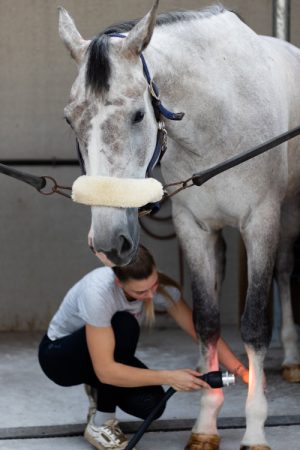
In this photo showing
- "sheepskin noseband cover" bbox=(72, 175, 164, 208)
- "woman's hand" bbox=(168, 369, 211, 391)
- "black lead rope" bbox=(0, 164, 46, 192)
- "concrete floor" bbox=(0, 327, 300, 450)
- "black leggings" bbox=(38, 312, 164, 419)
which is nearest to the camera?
"sheepskin noseband cover" bbox=(72, 175, 164, 208)

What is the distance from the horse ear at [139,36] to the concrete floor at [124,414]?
5.15ft

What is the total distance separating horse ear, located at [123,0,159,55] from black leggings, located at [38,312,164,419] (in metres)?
1.07

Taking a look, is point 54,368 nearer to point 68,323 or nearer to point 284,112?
point 68,323

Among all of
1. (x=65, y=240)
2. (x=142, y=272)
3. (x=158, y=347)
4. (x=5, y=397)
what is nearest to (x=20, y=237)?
(x=65, y=240)

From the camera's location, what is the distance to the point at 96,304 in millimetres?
3908

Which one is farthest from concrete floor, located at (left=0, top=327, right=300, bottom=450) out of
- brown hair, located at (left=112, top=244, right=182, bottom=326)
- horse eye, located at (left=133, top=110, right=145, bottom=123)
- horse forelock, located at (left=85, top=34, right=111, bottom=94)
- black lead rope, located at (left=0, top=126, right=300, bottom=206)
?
horse forelock, located at (left=85, top=34, right=111, bottom=94)

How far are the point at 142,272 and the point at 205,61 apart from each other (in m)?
0.78

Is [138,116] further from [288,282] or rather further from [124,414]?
[288,282]

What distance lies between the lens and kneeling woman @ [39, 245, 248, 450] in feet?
12.7

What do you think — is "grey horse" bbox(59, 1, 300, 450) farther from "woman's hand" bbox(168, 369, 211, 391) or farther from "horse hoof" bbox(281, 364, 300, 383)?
"horse hoof" bbox(281, 364, 300, 383)

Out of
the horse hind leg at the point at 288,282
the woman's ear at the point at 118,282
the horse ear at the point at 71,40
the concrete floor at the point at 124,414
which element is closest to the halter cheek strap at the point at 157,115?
the horse ear at the point at 71,40

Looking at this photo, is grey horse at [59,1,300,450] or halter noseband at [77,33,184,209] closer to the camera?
grey horse at [59,1,300,450]

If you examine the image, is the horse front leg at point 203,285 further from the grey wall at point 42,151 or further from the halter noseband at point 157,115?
the grey wall at point 42,151

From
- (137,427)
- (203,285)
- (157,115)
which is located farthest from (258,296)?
(157,115)
